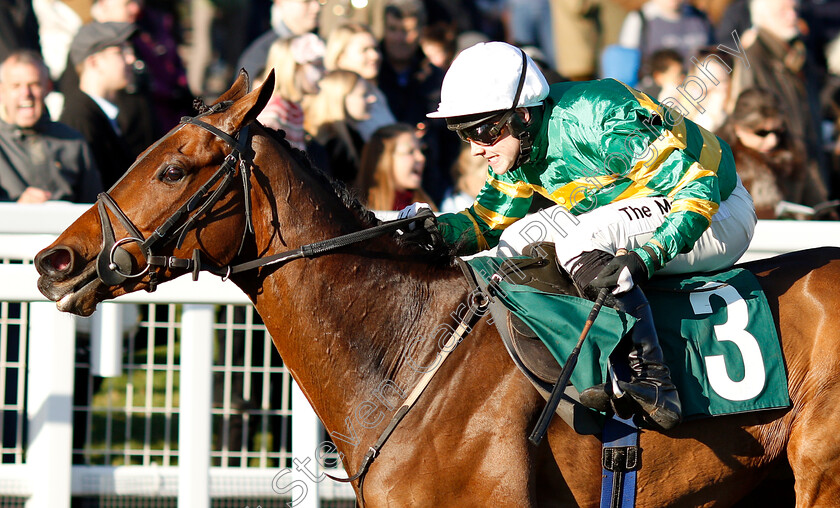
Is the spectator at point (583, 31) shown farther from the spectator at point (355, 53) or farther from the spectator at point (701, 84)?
the spectator at point (355, 53)

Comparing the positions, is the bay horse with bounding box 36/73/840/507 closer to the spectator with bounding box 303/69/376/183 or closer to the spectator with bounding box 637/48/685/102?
the spectator with bounding box 303/69/376/183

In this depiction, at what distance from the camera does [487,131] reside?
3119 mm

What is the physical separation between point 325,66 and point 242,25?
1705mm

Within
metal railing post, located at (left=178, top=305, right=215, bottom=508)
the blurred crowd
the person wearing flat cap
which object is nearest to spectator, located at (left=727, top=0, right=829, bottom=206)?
the blurred crowd

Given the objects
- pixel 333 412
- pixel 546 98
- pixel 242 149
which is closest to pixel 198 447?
pixel 333 412

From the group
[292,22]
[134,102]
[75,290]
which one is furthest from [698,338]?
[292,22]

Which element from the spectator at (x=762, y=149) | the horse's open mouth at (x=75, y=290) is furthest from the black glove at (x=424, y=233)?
the spectator at (x=762, y=149)

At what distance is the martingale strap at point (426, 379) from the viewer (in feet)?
9.64

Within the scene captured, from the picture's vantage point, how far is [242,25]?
299 inches

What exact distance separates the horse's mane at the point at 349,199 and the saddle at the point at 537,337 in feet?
0.41

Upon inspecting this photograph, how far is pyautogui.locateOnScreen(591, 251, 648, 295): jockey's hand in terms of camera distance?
2.87 metres

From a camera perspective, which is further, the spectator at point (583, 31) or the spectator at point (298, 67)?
the spectator at point (583, 31)

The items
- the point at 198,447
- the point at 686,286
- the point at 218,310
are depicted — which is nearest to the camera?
the point at 686,286

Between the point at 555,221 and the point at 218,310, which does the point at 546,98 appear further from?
the point at 218,310
